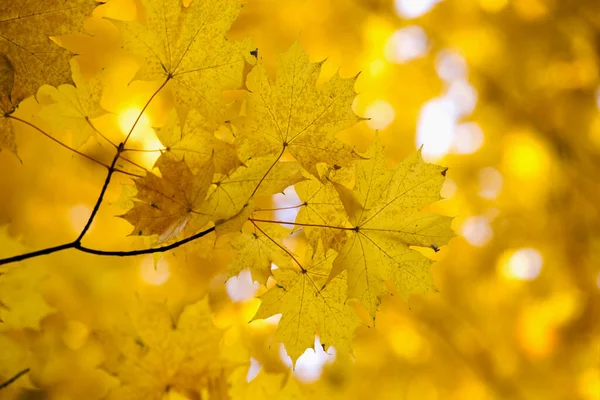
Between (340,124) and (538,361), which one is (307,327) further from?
(538,361)

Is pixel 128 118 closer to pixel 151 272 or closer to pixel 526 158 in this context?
pixel 151 272

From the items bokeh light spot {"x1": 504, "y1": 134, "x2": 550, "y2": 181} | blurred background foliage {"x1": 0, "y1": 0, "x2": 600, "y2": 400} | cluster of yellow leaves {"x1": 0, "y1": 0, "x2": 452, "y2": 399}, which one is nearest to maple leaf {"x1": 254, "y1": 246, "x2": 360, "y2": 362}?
cluster of yellow leaves {"x1": 0, "y1": 0, "x2": 452, "y2": 399}

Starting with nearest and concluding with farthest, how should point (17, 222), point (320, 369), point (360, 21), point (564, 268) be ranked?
point (17, 222) < point (320, 369) < point (564, 268) < point (360, 21)

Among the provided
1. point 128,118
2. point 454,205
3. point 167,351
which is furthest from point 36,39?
point 454,205

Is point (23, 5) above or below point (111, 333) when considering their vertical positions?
above

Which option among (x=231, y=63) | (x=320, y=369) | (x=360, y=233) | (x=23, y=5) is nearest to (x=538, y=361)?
(x=320, y=369)

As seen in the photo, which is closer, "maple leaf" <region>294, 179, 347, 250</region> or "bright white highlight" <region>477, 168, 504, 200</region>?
"maple leaf" <region>294, 179, 347, 250</region>

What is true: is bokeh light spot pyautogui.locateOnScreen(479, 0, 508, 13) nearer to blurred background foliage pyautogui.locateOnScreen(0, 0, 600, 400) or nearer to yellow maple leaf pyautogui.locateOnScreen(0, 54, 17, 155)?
blurred background foliage pyautogui.locateOnScreen(0, 0, 600, 400)
